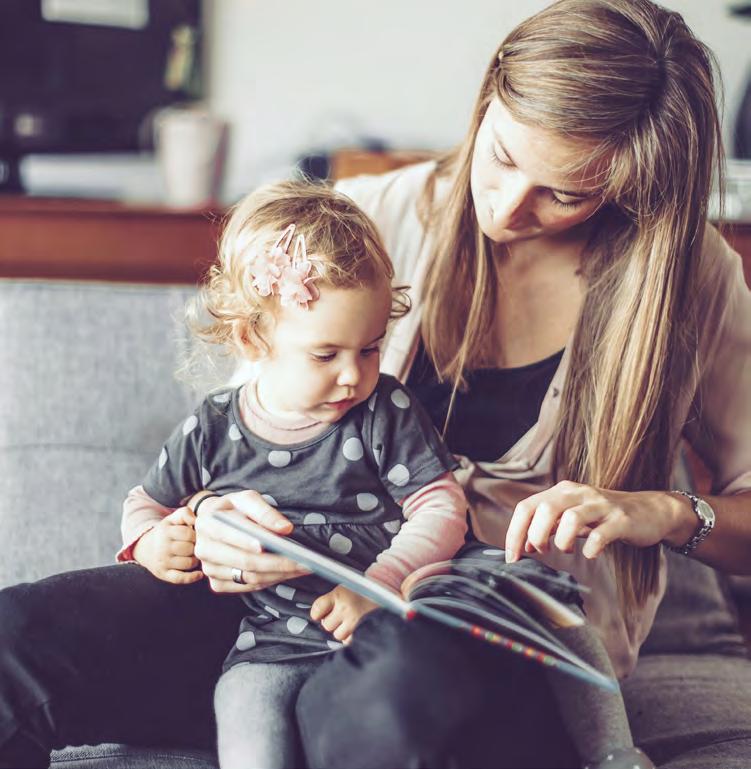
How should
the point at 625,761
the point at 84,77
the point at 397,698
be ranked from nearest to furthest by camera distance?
the point at 397,698 → the point at 625,761 → the point at 84,77

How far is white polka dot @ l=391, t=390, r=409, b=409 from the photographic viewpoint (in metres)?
1.00

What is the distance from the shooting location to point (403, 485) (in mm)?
982

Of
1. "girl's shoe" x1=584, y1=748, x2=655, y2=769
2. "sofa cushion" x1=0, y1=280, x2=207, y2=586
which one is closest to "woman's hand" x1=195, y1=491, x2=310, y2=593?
"girl's shoe" x1=584, y1=748, x2=655, y2=769

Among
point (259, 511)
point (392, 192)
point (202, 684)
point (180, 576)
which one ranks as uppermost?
point (392, 192)

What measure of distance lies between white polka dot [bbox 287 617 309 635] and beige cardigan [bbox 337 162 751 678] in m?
0.29

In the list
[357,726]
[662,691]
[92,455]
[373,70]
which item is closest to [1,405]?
[92,455]

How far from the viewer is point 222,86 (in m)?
2.61

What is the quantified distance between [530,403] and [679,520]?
236mm

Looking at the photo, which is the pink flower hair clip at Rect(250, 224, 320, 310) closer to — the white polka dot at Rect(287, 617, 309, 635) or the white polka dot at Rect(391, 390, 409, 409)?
the white polka dot at Rect(391, 390, 409, 409)

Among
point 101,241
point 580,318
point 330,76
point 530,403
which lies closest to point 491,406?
point 530,403

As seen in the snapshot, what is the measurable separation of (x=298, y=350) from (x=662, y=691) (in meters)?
0.70

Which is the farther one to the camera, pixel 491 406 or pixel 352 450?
pixel 491 406

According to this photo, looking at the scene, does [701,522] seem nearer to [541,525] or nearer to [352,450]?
[541,525]

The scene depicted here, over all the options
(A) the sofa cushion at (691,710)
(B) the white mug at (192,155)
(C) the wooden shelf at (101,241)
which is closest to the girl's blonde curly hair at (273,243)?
(A) the sofa cushion at (691,710)
